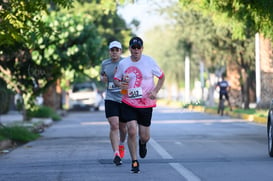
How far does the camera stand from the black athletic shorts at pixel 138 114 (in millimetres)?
11984

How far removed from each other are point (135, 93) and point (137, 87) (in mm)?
92

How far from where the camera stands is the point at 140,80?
11906 millimetres

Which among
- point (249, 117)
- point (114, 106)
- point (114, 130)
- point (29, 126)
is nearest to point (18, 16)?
point (114, 106)

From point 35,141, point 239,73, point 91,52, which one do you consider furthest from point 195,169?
point 239,73

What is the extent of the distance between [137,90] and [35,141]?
33.2 feet

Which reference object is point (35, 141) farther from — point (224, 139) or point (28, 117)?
point (28, 117)

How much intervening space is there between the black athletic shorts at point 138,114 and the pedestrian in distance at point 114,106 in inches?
30.0

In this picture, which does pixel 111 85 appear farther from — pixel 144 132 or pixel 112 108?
pixel 144 132

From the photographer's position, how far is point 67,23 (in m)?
32.2

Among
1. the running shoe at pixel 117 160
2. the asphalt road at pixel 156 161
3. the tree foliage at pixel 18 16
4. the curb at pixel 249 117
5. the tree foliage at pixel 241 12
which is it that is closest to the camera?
the asphalt road at pixel 156 161

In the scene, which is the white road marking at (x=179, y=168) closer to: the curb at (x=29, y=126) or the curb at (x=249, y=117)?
the curb at (x=29, y=126)

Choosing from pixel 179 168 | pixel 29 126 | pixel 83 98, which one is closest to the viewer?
pixel 179 168

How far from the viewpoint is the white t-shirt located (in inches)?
467

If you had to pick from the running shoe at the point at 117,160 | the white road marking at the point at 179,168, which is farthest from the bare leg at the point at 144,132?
the running shoe at the point at 117,160
